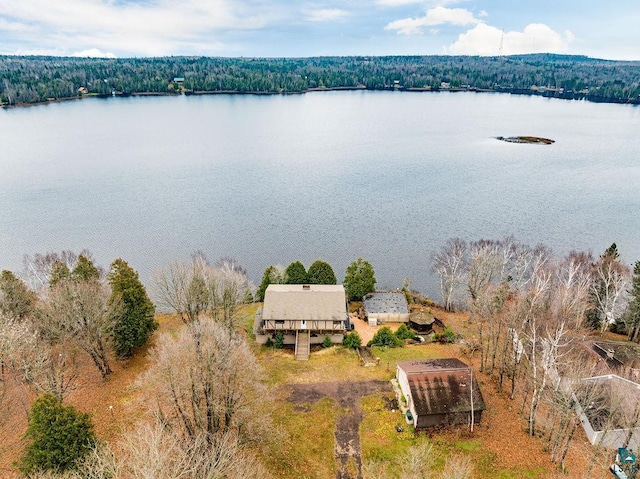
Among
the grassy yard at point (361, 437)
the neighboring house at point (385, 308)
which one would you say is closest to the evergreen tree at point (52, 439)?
the grassy yard at point (361, 437)

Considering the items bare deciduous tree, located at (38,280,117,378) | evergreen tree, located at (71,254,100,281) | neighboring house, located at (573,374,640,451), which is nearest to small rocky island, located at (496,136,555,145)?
neighboring house, located at (573,374,640,451)

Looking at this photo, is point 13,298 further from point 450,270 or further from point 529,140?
point 529,140

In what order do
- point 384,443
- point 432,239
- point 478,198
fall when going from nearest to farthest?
point 384,443 → point 432,239 → point 478,198

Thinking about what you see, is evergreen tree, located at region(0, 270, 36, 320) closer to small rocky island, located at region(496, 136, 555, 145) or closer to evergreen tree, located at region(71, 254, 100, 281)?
evergreen tree, located at region(71, 254, 100, 281)

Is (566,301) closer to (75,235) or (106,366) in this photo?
(106,366)

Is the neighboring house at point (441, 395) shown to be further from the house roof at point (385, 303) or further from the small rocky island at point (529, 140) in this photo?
the small rocky island at point (529, 140)

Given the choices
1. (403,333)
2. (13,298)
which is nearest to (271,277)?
(403,333)

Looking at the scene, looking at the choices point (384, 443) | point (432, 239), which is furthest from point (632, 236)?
point (384, 443)
